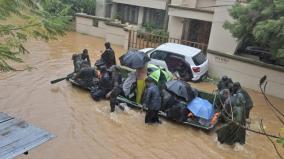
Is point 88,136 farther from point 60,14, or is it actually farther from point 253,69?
point 253,69

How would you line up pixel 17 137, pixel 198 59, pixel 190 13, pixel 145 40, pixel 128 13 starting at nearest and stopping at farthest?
pixel 17 137 < pixel 198 59 < pixel 190 13 < pixel 145 40 < pixel 128 13

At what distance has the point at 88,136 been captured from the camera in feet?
32.9

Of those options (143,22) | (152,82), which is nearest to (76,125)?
(152,82)

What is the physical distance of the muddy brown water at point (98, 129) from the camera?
370 inches

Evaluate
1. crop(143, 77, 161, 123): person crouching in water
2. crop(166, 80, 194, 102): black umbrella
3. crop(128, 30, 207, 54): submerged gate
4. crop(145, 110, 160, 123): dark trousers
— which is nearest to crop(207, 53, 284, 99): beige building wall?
crop(128, 30, 207, 54): submerged gate

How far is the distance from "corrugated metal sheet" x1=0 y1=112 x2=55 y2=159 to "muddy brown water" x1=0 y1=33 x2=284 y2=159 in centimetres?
314

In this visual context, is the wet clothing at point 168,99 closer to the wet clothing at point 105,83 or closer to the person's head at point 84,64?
the wet clothing at point 105,83

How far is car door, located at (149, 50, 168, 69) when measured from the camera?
15312 mm

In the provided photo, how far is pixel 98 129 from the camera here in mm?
10453

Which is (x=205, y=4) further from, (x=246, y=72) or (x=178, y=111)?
(x=178, y=111)

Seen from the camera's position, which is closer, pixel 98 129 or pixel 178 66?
pixel 98 129

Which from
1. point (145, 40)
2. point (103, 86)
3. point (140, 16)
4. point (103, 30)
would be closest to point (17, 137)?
point (103, 86)

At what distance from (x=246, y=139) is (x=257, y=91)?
208 inches

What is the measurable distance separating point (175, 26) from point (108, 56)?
9265 millimetres
